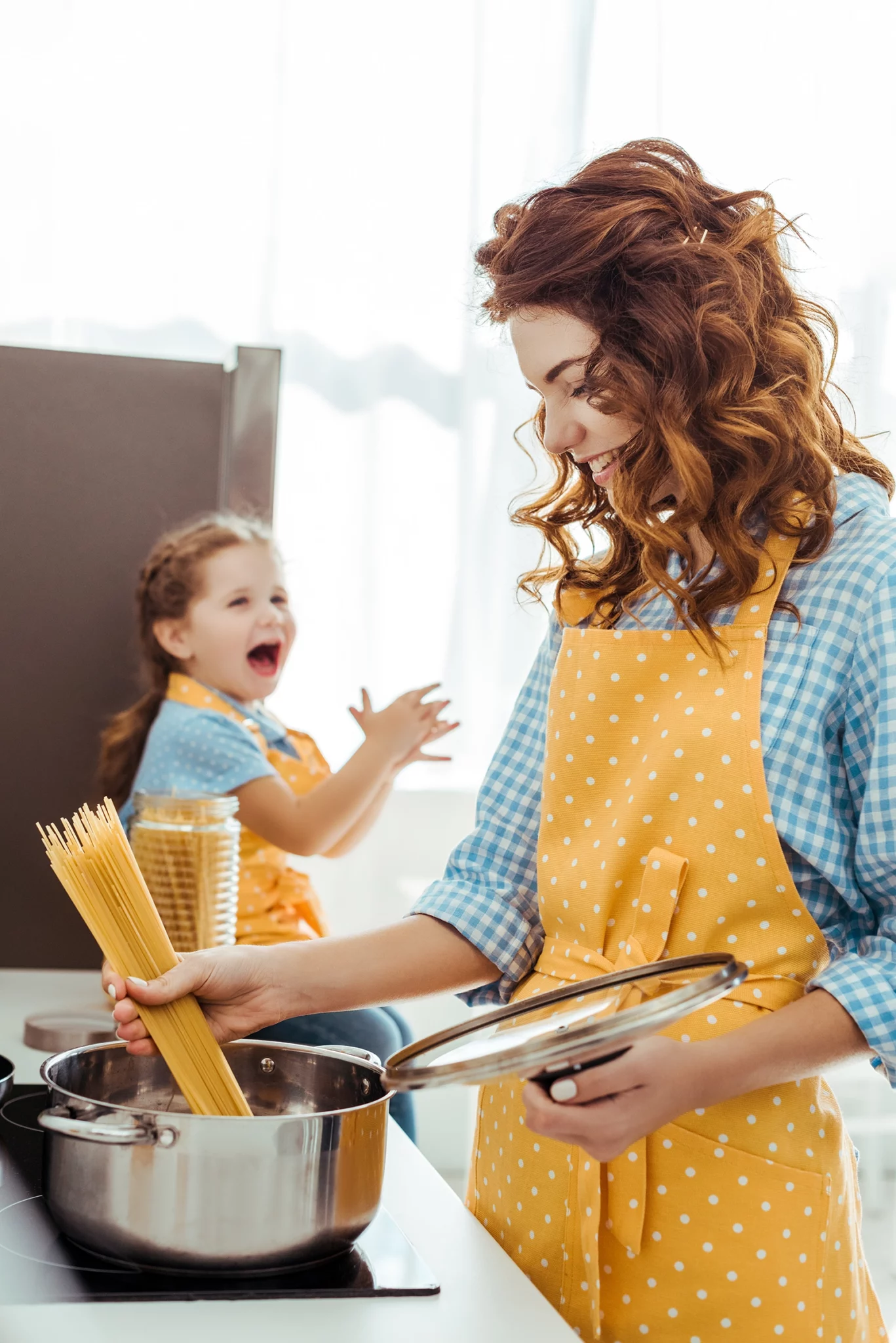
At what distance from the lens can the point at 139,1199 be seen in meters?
0.61

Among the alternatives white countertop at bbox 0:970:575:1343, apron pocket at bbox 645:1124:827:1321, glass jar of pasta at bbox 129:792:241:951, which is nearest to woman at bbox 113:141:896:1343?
apron pocket at bbox 645:1124:827:1321

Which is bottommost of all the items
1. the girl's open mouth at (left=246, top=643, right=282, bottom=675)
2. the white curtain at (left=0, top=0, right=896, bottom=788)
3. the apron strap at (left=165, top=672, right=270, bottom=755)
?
Answer: the apron strap at (left=165, top=672, right=270, bottom=755)

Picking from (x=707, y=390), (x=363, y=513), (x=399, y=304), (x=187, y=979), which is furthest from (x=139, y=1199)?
(x=399, y=304)

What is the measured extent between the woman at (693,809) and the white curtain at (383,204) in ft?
5.17

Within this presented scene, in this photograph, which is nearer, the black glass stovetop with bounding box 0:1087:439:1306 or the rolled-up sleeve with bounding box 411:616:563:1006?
the black glass stovetop with bounding box 0:1087:439:1306

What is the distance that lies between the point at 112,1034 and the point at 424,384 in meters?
1.63

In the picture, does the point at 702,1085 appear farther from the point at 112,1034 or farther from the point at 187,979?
the point at 112,1034

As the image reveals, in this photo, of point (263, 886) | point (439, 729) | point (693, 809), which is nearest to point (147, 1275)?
point (693, 809)

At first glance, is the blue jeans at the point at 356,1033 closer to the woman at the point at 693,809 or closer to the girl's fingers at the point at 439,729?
the girl's fingers at the point at 439,729

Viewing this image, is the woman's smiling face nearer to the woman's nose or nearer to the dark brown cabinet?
the woman's nose

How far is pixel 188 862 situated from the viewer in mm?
1158

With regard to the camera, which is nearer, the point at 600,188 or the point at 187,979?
the point at 187,979

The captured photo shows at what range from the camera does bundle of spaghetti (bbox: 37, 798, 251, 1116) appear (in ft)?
2.38

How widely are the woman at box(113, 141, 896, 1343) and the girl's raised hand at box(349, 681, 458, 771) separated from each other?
0.77 metres
